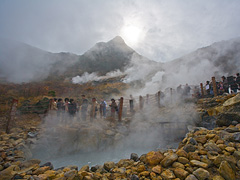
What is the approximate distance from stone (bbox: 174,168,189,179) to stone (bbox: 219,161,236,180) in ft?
1.67

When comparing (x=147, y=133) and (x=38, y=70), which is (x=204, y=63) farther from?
(x=38, y=70)

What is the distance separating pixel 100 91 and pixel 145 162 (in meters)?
16.5

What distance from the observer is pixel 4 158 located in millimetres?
3684

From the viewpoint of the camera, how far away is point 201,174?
2.12 metres

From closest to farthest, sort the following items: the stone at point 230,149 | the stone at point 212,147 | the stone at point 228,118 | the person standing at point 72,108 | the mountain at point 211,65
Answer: the stone at point 230,149
the stone at point 212,147
the stone at point 228,118
the person standing at point 72,108
the mountain at point 211,65

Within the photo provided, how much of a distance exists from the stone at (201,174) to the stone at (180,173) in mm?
140

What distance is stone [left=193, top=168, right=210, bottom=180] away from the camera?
6.86 feet

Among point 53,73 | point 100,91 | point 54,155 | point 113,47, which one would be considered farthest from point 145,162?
point 113,47

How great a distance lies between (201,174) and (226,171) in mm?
366

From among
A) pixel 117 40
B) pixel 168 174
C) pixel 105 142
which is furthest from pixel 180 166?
pixel 117 40

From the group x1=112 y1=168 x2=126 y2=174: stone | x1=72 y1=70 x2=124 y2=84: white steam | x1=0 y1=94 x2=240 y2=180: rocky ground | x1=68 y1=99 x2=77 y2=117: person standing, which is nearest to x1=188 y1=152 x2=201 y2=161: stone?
x1=0 y1=94 x2=240 y2=180: rocky ground

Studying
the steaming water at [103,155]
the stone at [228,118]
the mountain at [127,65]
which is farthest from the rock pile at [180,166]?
the mountain at [127,65]

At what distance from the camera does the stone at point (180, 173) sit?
2182 millimetres

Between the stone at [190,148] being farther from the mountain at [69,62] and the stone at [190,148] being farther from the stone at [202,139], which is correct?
the mountain at [69,62]
